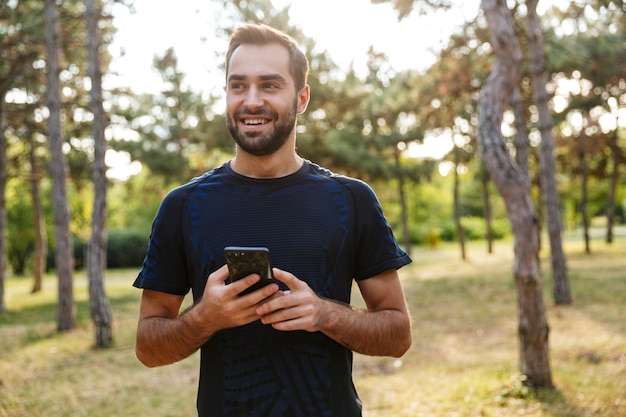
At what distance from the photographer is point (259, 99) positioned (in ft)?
7.52

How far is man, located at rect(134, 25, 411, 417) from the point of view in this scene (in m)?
2.18

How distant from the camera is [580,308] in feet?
48.5

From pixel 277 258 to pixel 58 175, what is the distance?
1372cm

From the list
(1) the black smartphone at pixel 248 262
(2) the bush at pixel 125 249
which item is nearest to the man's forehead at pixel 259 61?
(1) the black smartphone at pixel 248 262

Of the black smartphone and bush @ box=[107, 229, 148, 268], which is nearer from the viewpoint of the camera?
the black smartphone

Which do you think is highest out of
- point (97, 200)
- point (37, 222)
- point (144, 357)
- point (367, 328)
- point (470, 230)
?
point (97, 200)

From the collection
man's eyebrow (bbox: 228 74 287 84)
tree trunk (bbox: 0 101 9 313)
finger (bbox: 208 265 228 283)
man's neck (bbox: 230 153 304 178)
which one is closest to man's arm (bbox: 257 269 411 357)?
finger (bbox: 208 265 228 283)

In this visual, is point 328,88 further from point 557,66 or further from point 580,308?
point 580,308

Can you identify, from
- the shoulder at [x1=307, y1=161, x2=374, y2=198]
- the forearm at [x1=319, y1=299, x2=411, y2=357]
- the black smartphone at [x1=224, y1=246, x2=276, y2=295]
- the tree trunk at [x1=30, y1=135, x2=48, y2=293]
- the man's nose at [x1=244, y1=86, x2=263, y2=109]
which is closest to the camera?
the black smartphone at [x1=224, y1=246, x2=276, y2=295]

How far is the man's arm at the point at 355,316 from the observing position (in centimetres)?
193

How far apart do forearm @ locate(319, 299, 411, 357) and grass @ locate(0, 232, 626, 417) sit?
5735mm

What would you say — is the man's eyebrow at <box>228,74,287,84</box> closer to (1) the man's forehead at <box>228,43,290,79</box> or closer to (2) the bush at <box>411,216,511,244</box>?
(1) the man's forehead at <box>228,43,290,79</box>

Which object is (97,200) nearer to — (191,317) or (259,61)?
(259,61)

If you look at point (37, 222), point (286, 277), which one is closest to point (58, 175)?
point (37, 222)
